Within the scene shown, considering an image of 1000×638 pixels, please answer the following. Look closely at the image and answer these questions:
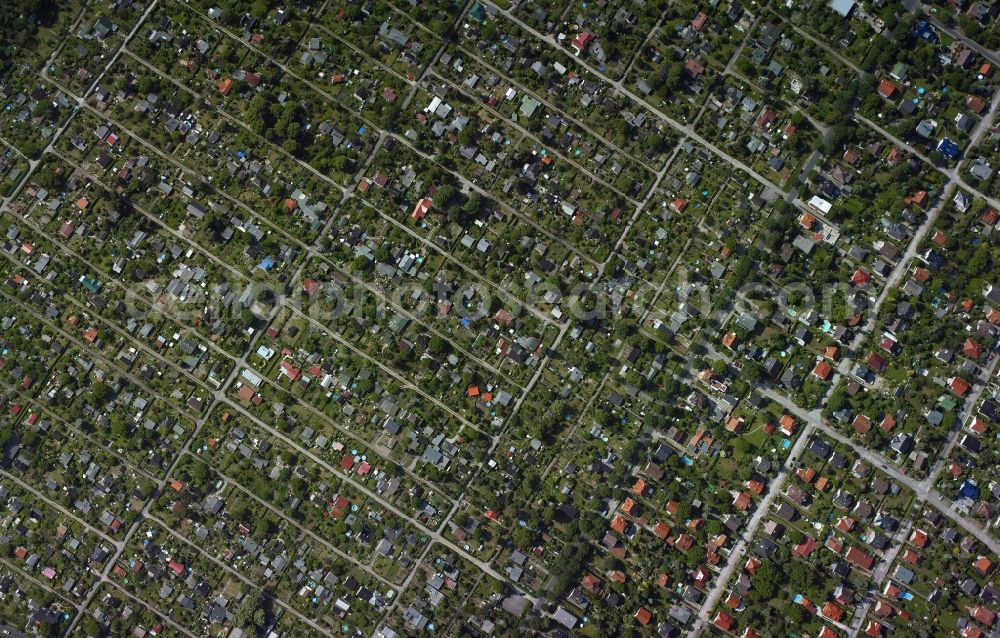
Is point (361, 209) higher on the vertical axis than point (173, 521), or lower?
higher

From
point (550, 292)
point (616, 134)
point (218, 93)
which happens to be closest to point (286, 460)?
point (550, 292)

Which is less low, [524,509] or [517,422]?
[517,422]

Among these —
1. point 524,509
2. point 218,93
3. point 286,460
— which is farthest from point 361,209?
point 524,509

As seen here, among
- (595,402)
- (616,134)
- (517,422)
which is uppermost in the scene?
(616,134)

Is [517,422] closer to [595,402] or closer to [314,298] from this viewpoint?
[595,402]

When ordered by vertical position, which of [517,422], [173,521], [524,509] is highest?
[517,422]

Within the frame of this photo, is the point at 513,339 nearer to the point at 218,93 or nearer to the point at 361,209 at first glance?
the point at 361,209
